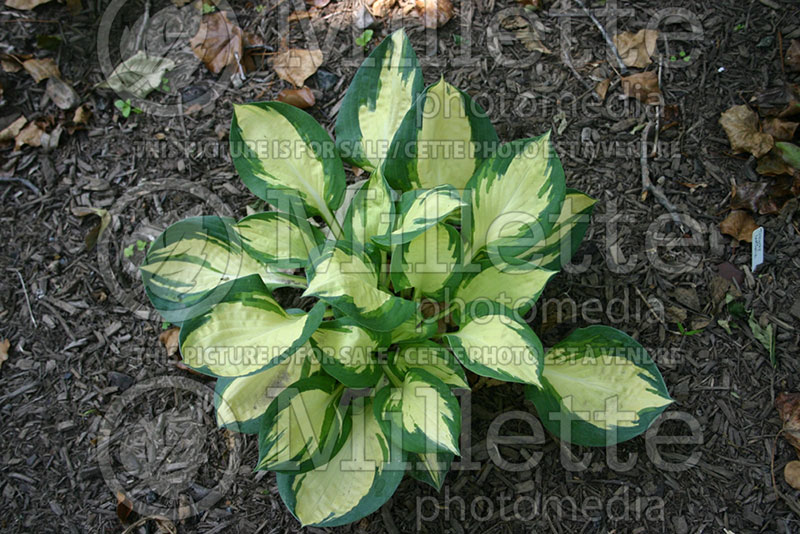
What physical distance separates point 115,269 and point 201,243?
54 cm

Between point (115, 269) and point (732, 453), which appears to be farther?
point (115, 269)

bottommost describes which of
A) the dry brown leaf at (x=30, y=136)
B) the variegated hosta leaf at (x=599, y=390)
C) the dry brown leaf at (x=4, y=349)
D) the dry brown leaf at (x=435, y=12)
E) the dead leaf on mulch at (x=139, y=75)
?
the dry brown leaf at (x=4, y=349)

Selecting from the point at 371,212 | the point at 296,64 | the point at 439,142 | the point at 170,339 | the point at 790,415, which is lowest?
the point at 790,415

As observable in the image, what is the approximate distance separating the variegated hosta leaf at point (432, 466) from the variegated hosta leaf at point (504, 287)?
1.09 ft

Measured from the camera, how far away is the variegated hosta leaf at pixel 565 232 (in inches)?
56.6

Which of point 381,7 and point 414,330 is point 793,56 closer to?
point 381,7

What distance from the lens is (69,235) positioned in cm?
186

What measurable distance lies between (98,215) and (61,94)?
0.45 m

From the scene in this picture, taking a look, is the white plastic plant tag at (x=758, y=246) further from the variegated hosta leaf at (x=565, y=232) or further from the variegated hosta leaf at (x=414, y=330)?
the variegated hosta leaf at (x=414, y=330)

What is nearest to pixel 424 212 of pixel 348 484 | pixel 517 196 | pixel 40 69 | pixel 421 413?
pixel 517 196

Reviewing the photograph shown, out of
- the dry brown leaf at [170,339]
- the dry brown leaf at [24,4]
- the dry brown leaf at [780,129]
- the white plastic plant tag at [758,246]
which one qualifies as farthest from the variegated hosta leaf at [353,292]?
the dry brown leaf at [24,4]

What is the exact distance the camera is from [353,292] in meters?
1.08

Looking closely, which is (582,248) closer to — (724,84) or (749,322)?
(749,322)

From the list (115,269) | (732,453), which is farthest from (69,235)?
(732,453)
